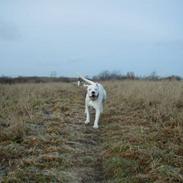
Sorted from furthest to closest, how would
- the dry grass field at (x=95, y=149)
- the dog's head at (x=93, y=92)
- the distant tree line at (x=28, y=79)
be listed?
the distant tree line at (x=28, y=79)
the dog's head at (x=93, y=92)
the dry grass field at (x=95, y=149)

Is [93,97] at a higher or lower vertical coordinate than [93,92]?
lower

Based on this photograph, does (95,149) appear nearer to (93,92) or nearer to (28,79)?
(93,92)

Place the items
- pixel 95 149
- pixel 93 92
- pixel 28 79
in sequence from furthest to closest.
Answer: pixel 28 79, pixel 93 92, pixel 95 149

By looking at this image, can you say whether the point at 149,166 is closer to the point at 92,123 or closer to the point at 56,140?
the point at 56,140

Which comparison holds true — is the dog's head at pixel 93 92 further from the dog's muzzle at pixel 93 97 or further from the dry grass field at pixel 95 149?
the dry grass field at pixel 95 149

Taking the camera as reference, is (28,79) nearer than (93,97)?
No

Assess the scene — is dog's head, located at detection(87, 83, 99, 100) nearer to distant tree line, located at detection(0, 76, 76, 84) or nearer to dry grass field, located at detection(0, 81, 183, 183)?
dry grass field, located at detection(0, 81, 183, 183)

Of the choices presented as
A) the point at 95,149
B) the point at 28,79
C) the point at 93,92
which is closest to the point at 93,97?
the point at 93,92

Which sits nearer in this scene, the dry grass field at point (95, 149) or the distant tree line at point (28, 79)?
the dry grass field at point (95, 149)

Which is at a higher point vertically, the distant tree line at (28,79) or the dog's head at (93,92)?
the distant tree line at (28,79)

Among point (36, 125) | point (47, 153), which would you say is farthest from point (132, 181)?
point (36, 125)

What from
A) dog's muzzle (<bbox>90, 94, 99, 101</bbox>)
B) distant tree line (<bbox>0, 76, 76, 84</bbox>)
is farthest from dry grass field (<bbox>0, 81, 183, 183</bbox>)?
distant tree line (<bbox>0, 76, 76, 84</bbox>)

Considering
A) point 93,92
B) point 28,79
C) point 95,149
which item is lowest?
point 95,149

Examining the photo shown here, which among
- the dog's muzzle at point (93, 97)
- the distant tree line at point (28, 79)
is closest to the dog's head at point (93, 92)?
the dog's muzzle at point (93, 97)
